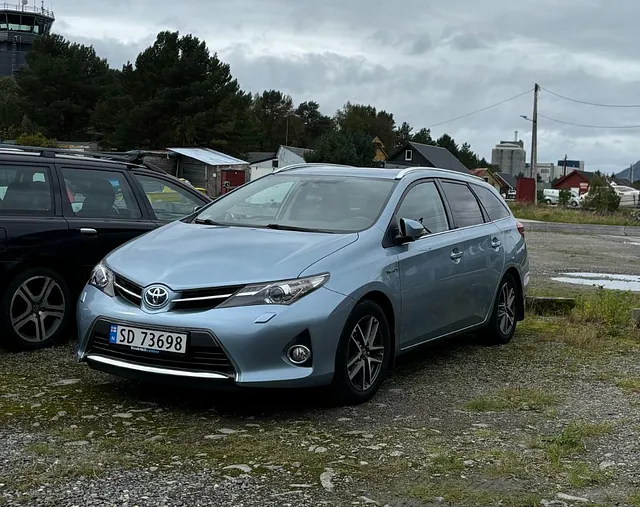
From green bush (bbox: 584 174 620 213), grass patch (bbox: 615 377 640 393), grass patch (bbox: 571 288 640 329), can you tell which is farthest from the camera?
green bush (bbox: 584 174 620 213)

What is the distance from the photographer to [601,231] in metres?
31.4

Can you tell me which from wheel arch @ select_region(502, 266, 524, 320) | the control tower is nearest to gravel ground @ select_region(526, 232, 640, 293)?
wheel arch @ select_region(502, 266, 524, 320)

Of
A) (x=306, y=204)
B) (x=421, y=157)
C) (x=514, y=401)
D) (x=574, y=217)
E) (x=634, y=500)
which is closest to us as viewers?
(x=634, y=500)

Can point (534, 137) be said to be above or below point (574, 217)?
above

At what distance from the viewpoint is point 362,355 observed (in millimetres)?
5352

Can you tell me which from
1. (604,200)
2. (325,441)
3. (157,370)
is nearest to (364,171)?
(157,370)

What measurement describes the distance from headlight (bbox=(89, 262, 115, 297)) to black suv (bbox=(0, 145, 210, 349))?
1.20m

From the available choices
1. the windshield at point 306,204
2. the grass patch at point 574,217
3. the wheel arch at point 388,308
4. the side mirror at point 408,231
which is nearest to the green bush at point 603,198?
the grass patch at point 574,217

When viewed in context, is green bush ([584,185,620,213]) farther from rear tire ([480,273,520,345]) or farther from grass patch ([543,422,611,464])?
grass patch ([543,422,611,464])

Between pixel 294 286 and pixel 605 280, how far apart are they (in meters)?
9.98

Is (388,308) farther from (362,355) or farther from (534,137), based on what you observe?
(534,137)

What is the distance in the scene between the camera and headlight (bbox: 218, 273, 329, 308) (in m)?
4.81

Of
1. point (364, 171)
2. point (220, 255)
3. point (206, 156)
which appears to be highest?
point (206, 156)

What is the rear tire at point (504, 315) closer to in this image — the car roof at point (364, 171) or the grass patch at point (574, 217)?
the car roof at point (364, 171)
